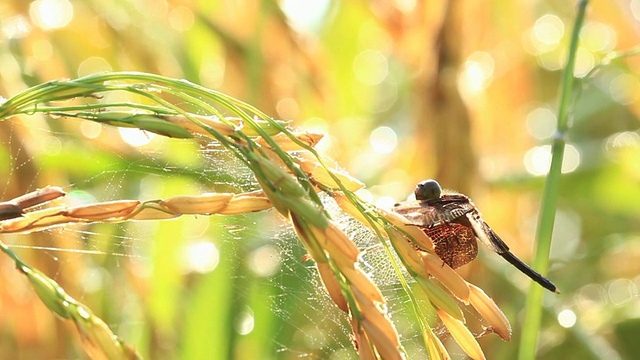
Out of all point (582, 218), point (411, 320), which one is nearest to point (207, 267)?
point (411, 320)

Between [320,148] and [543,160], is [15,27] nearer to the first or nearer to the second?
[320,148]

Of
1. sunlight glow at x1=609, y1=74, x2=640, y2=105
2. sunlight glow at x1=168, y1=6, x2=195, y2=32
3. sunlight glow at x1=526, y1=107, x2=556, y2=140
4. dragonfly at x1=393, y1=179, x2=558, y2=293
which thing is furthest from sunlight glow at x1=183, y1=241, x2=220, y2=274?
sunlight glow at x1=526, y1=107, x2=556, y2=140

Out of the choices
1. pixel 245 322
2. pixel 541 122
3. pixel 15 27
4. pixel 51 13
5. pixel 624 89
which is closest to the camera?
pixel 245 322

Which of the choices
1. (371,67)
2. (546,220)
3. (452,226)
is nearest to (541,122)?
(371,67)

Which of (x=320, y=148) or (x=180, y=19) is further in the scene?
(x=180, y=19)

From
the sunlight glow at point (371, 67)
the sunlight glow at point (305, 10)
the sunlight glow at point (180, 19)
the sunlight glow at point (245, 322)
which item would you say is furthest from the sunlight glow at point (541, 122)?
the sunlight glow at point (245, 322)

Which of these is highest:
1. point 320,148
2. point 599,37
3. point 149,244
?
point 599,37

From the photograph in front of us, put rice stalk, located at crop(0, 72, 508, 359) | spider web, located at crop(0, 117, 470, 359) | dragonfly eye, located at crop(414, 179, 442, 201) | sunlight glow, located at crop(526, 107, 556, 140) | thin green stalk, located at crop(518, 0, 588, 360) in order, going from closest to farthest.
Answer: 1. rice stalk, located at crop(0, 72, 508, 359)
2. dragonfly eye, located at crop(414, 179, 442, 201)
3. thin green stalk, located at crop(518, 0, 588, 360)
4. spider web, located at crop(0, 117, 470, 359)
5. sunlight glow, located at crop(526, 107, 556, 140)

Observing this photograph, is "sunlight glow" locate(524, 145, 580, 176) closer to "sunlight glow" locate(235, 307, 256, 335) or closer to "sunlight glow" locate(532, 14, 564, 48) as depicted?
"sunlight glow" locate(532, 14, 564, 48)
